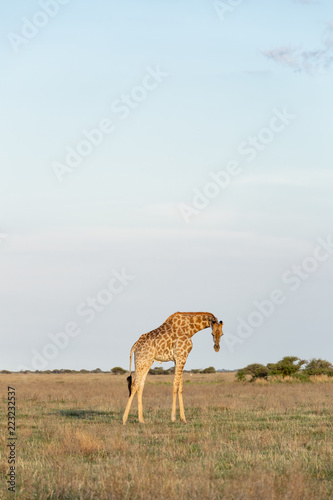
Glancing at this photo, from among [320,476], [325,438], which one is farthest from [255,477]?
[325,438]

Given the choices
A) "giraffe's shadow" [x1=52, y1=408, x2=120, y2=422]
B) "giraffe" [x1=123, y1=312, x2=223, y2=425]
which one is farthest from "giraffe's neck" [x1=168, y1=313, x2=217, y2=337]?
"giraffe's shadow" [x1=52, y1=408, x2=120, y2=422]

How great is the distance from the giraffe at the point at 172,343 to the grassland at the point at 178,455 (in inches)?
49.1

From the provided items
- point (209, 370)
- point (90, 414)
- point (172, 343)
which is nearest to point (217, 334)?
point (172, 343)

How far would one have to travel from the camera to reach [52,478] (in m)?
9.82

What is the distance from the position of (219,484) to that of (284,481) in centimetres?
91

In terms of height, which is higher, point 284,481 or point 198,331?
point 198,331

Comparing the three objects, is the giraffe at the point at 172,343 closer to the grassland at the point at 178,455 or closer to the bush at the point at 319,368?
the grassland at the point at 178,455

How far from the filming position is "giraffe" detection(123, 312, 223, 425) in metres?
19.3

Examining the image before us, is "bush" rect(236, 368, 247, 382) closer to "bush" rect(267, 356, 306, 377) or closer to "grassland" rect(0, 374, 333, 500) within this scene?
"bush" rect(267, 356, 306, 377)

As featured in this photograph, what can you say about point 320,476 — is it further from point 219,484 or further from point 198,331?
point 198,331

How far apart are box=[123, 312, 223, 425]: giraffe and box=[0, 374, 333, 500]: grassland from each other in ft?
4.10

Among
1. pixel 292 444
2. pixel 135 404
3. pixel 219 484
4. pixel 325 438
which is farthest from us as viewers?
pixel 135 404

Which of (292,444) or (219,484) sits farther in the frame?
(292,444)

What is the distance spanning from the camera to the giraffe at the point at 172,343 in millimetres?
19297
